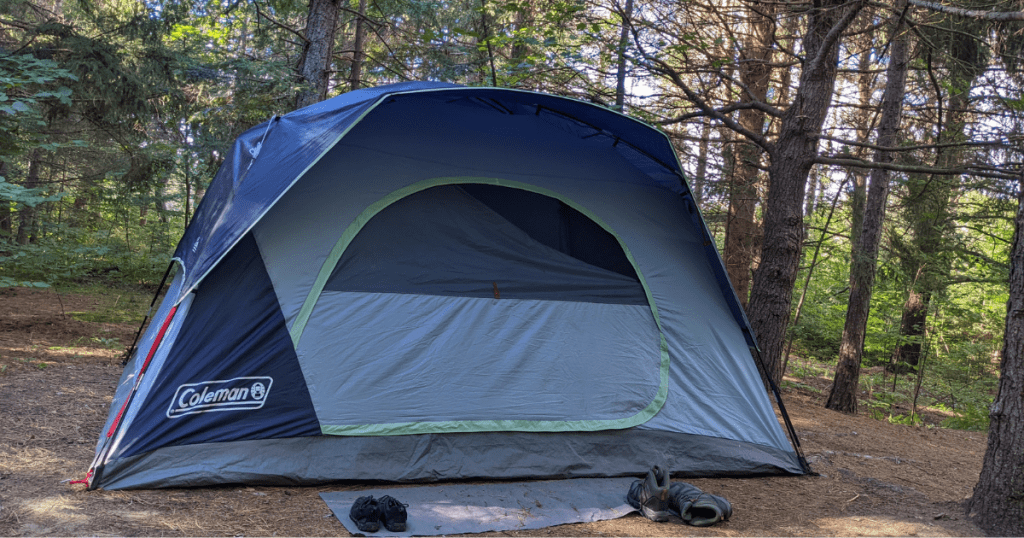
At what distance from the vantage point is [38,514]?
2424mm

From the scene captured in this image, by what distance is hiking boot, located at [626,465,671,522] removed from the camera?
2.97 m

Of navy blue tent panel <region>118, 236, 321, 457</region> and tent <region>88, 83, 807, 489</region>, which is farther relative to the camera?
tent <region>88, 83, 807, 489</region>

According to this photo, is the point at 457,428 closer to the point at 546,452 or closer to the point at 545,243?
the point at 546,452

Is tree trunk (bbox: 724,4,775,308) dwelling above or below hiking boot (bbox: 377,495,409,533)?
above

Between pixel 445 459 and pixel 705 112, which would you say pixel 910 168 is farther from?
pixel 445 459

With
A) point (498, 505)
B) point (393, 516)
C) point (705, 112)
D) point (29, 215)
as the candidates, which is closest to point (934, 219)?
point (705, 112)

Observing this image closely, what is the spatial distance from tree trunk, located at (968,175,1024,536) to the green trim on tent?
5.13ft

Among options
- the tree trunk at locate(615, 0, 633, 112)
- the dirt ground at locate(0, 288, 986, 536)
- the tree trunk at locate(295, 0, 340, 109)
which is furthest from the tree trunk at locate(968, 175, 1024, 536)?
the tree trunk at locate(295, 0, 340, 109)

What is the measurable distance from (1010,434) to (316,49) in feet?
18.6

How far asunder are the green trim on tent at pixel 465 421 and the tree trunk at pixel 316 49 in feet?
8.63

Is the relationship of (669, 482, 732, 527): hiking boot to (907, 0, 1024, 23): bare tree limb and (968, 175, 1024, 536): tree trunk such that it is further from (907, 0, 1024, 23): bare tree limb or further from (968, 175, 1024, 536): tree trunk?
(907, 0, 1024, 23): bare tree limb

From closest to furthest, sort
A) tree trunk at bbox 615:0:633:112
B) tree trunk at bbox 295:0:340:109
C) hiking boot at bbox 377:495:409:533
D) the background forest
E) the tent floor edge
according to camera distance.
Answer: hiking boot at bbox 377:495:409:533 → the tent floor edge → the background forest → tree trunk at bbox 615:0:633:112 → tree trunk at bbox 295:0:340:109

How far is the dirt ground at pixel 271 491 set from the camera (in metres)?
2.52

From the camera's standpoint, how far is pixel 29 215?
8.51m
